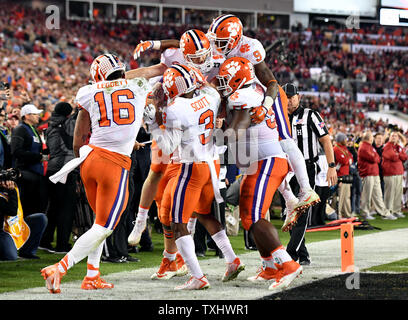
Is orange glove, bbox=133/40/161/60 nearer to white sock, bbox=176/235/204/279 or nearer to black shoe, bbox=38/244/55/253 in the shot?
white sock, bbox=176/235/204/279

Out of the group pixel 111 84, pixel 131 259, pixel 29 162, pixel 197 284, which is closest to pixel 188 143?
pixel 111 84

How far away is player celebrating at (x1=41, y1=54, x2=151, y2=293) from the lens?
5625 mm

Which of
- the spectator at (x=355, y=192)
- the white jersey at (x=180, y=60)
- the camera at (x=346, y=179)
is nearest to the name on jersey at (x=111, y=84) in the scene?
the white jersey at (x=180, y=60)

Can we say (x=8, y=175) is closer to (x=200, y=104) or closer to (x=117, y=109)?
(x=117, y=109)

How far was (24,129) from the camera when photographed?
8.24 m

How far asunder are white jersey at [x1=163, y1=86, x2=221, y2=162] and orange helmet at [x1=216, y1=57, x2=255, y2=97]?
0.10 metres

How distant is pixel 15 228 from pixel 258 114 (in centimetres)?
316

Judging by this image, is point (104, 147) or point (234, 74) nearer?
point (104, 147)

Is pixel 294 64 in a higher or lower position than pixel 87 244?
higher

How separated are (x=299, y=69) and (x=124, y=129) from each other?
30.0 meters

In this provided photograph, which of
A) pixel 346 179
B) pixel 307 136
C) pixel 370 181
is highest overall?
pixel 307 136

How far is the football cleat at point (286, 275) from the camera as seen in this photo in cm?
561

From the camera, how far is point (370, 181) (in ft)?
48.6

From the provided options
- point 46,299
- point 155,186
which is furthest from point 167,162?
point 46,299
